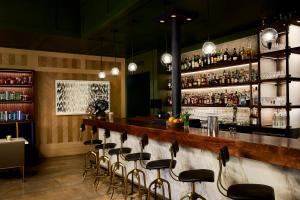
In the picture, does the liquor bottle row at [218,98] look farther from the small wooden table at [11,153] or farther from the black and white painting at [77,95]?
the small wooden table at [11,153]

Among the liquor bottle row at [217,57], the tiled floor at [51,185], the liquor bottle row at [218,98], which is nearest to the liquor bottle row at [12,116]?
the tiled floor at [51,185]

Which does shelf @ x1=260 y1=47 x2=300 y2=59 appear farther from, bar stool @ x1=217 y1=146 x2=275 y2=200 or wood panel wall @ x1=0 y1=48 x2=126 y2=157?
wood panel wall @ x1=0 y1=48 x2=126 y2=157

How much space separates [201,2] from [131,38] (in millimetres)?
2384

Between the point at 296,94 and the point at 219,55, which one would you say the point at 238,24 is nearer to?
the point at 219,55

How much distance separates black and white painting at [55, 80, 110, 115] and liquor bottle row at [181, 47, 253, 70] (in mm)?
2708

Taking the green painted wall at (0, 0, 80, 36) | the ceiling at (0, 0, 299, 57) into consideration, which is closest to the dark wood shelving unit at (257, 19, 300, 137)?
the ceiling at (0, 0, 299, 57)

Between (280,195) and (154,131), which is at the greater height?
(154,131)

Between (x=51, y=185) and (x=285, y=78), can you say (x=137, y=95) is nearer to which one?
(x=51, y=185)

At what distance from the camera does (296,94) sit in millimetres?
4555

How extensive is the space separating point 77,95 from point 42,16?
8.61 ft

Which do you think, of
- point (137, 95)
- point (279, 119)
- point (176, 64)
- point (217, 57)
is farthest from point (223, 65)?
point (137, 95)

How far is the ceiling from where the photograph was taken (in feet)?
13.1

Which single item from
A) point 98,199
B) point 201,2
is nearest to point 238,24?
point 201,2

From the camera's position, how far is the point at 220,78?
5625 millimetres
